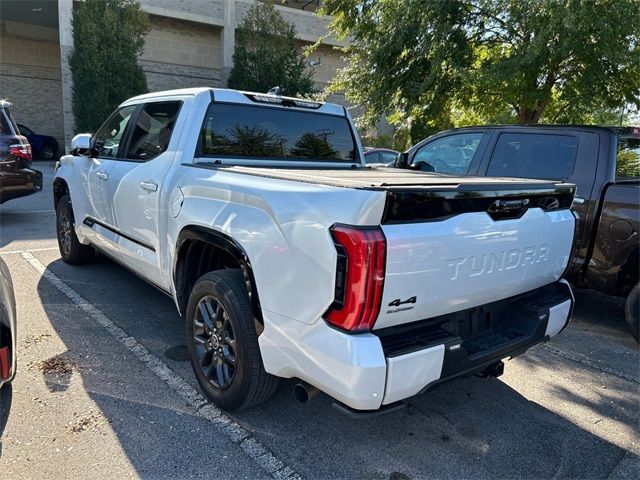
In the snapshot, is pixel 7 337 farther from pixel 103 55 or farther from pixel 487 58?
pixel 103 55

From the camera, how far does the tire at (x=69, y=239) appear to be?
550 centimetres

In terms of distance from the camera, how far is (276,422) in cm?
286

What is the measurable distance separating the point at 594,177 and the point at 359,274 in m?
3.61

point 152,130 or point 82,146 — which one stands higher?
point 152,130

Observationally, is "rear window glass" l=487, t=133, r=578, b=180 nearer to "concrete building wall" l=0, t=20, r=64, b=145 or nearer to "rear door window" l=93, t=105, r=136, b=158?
"rear door window" l=93, t=105, r=136, b=158

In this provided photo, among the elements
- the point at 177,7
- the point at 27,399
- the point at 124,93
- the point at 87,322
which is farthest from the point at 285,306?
the point at 177,7

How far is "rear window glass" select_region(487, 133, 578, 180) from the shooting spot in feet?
15.8

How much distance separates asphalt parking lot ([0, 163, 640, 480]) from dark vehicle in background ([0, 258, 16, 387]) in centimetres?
39

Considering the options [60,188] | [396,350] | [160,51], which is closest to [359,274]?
[396,350]

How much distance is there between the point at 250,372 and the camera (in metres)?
2.64

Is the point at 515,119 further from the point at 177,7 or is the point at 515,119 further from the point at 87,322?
the point at 177,7

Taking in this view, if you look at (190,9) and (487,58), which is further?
(190,9)

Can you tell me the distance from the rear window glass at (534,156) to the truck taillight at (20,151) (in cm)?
725

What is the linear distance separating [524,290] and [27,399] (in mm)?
3088
